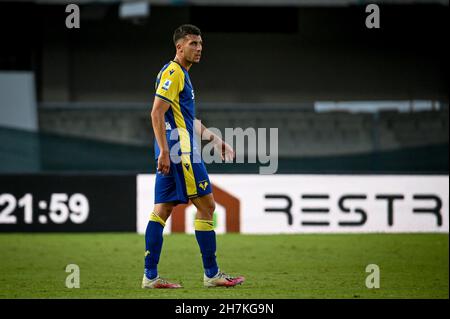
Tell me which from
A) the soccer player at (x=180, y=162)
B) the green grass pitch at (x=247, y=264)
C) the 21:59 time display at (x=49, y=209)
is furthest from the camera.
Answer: the 21:59 time display at (x=49, y=209)

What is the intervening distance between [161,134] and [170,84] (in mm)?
398

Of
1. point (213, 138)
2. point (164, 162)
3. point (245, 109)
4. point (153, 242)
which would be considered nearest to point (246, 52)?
point (245, 109)

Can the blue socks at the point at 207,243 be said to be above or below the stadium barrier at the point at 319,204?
below

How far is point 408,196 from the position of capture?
41.9ft

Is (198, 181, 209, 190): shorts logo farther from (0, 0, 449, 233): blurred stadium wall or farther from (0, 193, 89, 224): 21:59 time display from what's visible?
(0, 193, 89, 224): 21:59 time display

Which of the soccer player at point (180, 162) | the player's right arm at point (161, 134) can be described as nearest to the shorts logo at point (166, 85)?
the soccer player at point (180, 162)

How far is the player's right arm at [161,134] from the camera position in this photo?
23.0ft

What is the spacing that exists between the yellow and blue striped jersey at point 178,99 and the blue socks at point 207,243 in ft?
2.02

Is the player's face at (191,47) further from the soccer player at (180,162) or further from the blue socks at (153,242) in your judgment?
the blue socks at (153,242)

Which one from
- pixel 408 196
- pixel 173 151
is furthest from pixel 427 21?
pixel 173 151

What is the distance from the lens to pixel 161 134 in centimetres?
701

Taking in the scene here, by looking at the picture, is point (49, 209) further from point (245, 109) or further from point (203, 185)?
point (203, 185)

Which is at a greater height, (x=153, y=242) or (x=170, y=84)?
(x=170, y=84)

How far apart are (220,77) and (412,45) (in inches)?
157
